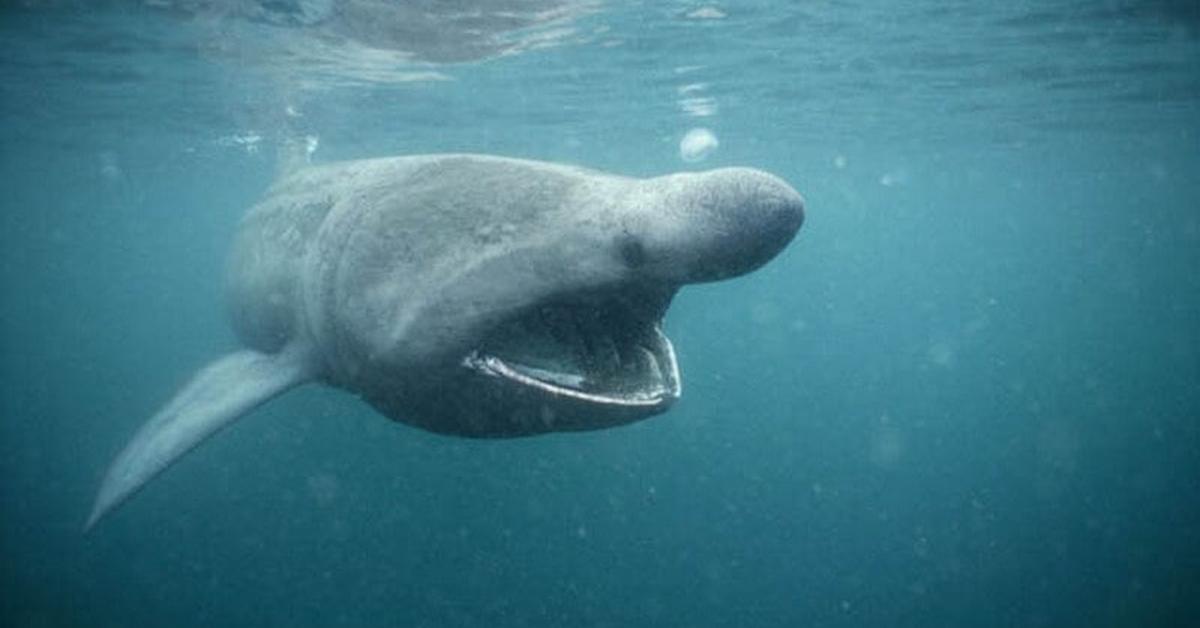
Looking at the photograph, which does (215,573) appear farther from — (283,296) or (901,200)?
(901,200)

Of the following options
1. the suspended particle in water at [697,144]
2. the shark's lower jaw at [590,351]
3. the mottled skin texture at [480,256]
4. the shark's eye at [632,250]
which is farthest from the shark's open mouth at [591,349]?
the suspended particle in water at [697,144]

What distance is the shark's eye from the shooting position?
11.7 ft

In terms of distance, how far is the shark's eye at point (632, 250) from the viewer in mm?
3562

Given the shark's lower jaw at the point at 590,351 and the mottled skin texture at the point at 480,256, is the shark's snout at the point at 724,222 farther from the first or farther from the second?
the shark's lower jaw at the point at 590,351

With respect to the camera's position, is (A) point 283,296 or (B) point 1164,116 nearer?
(A) point 283,296

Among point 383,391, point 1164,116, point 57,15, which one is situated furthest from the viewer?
point 1164,116

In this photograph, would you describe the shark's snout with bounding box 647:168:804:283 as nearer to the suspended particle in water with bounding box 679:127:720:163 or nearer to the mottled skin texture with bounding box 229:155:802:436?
the mottled skin texture with bounding box 229:155:802:436

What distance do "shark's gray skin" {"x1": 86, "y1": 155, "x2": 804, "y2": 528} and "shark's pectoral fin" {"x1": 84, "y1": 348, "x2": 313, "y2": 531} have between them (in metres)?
0.02

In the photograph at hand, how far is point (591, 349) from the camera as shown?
450cm

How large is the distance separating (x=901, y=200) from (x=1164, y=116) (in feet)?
119

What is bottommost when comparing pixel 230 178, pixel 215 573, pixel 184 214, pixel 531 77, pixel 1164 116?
pixel 184 214

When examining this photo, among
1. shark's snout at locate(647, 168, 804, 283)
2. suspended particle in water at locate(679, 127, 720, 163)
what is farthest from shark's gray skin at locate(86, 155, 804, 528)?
suspended particle in water at locate(679, 127, 720, 163)

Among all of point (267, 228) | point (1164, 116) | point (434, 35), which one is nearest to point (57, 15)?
point (434, 35)

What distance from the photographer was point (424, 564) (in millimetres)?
18875
